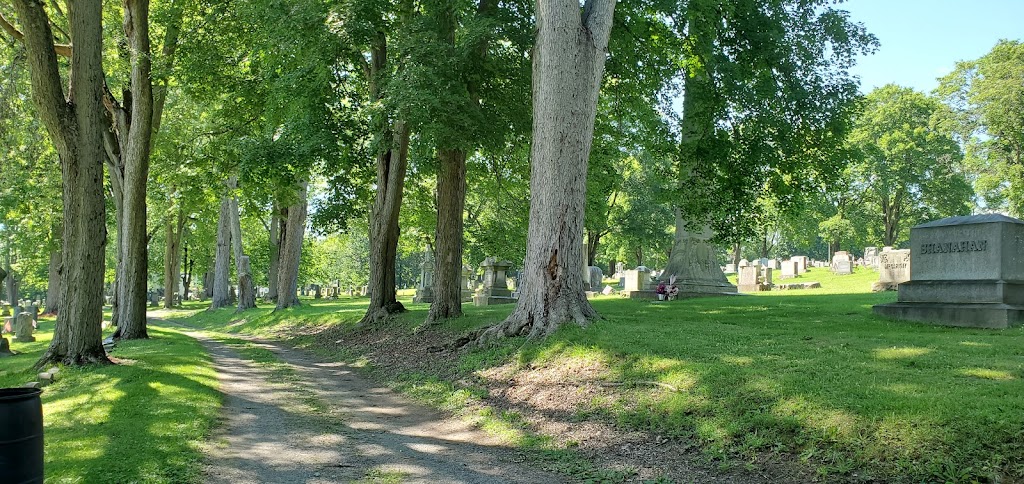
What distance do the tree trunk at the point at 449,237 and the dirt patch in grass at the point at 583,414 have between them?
219cm

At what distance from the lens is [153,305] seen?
160 ft

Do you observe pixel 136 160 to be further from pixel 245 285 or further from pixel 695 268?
pixel 245 285

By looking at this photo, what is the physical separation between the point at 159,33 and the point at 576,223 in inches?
Answer: 546

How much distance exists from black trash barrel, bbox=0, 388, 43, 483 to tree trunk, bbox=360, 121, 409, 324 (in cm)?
1287

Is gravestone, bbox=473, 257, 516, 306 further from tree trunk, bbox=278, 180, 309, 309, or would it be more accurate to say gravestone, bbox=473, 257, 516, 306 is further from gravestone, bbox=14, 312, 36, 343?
gravestone, bbox=14, 312, 36, 343

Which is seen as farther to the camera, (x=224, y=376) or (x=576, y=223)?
(x=224, y=376)

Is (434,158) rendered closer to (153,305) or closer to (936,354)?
(936,354)

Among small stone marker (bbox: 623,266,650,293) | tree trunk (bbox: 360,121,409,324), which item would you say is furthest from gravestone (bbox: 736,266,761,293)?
tree trunk (bbox: 360,121,409,324)

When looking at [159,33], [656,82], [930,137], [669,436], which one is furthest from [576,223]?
[930,137]

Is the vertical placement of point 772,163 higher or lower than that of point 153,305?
higher

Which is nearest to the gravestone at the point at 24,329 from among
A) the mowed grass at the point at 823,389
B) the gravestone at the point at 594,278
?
the mowed grass at the point at 823,389

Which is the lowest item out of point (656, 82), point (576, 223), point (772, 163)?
point (576, 223)

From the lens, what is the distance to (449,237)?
50.5ft

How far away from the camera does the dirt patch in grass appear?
5.45 m
